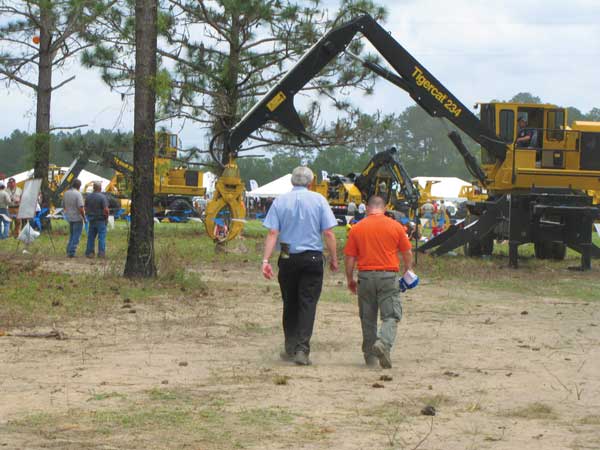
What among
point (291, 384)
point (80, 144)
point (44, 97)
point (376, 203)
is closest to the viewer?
point (291, 384)

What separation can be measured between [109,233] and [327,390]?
2764 cm

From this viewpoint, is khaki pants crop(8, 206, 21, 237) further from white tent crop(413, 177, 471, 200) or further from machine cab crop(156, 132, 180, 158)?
white tent crop(413, 177, 471, 200)

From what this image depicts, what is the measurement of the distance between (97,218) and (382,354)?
14.1 meters

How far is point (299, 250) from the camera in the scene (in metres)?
10.5

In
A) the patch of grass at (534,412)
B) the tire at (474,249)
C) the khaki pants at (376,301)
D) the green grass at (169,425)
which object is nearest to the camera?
the green grass at (169,425)

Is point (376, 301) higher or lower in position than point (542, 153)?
lower

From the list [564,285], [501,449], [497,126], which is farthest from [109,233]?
[501,449]

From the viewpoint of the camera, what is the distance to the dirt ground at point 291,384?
23.2ft

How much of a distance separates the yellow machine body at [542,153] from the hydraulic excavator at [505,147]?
0.07 ft

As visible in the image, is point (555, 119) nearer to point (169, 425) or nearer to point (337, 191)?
point (169, 425)

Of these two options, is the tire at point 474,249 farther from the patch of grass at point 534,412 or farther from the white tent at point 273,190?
the white tent at point 273,190

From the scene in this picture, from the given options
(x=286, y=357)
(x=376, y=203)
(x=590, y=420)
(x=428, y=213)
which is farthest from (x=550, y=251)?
(x=590, y=420)

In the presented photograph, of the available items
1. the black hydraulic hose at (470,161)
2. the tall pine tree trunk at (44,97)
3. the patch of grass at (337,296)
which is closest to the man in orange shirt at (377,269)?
the patch of grass at (337,296)

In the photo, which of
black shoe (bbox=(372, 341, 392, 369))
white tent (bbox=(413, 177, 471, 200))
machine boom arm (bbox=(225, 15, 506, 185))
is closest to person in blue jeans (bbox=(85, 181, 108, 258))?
machine boom arm (bbox=(225, 15, 506, 185))
